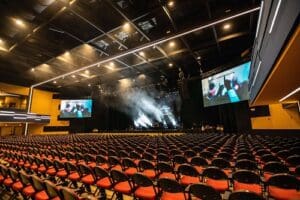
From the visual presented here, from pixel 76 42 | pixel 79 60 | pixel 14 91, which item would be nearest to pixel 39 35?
pixel 76 42

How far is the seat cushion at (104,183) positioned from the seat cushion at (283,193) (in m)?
2.92

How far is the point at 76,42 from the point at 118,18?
351 centimetres

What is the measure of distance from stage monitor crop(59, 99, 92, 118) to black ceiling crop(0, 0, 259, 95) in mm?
7789

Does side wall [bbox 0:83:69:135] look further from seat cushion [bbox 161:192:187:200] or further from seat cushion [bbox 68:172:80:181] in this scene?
seat cushion [bbox 161:192:187:200]

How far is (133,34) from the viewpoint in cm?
914

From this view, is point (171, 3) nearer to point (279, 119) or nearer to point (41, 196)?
point (41, 196)

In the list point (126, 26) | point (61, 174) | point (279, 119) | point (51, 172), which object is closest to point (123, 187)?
point (61, 174)

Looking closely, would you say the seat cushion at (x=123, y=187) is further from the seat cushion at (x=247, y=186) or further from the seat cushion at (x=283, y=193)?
the seat cushion at (x=283, y=193)

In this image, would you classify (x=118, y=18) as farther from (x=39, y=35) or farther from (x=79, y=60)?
(x=79, y=60)

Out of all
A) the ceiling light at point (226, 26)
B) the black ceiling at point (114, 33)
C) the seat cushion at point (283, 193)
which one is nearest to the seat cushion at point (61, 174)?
the seat cushion at point (283, 193)

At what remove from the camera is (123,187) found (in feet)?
10.3

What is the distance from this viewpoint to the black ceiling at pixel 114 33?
23.3ft

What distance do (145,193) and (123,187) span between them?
0.53 meters

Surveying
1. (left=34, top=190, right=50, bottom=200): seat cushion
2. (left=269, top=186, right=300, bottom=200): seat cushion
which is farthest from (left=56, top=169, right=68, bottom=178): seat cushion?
(left=269, top=186, right=300, bottom=200): seat cushion
